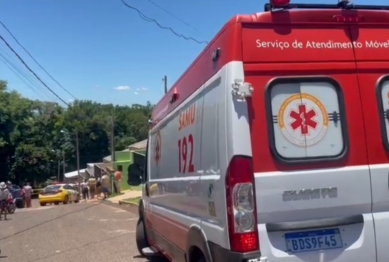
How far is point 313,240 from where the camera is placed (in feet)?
12.9

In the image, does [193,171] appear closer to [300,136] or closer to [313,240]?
[300,136]

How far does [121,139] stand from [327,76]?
303ft

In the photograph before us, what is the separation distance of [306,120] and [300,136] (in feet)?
0.43

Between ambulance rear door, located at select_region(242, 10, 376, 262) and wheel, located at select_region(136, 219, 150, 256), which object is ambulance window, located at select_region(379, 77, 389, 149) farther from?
wheel, located at select_region(136, 219, 150, 256)

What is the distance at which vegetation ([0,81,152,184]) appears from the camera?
61.1m

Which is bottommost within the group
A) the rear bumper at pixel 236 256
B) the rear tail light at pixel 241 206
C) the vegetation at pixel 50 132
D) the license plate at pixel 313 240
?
the rear bumper at pixel 236 256

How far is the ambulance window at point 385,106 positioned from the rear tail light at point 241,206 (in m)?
1.15

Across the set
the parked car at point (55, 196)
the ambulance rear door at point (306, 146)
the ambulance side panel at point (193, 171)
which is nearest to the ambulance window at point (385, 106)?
the ambulance rear door at point (306, 146)

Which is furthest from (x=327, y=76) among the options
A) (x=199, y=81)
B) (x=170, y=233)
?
(x=170, y=233)

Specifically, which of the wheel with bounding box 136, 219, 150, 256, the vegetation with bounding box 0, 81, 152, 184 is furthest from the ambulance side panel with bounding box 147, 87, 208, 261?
the vegetation with bounding box 0, 81, 152, 184

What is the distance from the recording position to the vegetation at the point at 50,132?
61.1 meters

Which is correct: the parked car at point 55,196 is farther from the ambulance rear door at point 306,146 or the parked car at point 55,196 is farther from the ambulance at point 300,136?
the ambulance rear door at point 306,146

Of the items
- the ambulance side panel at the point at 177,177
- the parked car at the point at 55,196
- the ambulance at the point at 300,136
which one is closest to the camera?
the ambulance at the point at 300,136

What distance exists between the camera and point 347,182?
13.2ft
